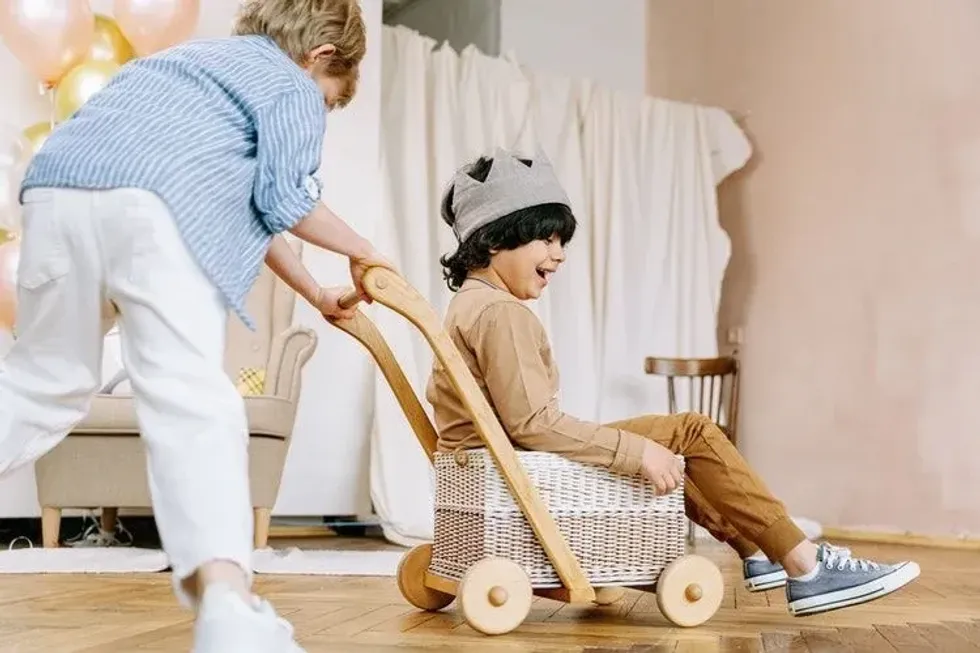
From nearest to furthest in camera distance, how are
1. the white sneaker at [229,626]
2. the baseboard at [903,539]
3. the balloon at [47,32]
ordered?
the white sneaker at [229,626], the balloon at [47,32], the baseboard at [903,539]

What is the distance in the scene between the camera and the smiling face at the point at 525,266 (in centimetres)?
210

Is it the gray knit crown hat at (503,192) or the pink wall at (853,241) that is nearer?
the gray knit crown hat at (503,192)

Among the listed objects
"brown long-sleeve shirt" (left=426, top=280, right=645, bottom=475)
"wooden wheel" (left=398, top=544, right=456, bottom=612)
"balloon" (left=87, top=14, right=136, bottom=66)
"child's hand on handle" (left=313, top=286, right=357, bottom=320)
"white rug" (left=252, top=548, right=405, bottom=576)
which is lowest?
"white rug" (left=252, top=548, right=405, bottom=576)

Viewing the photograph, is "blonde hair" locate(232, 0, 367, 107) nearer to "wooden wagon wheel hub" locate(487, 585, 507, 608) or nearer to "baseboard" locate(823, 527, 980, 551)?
"wooden wagon wheel hub" locate(487, 585, 507, 608)

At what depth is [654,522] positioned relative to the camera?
1997 millimetres

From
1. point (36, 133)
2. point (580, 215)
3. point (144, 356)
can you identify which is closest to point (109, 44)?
point (36, 133)

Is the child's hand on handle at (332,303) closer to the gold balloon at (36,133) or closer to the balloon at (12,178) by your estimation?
the balloon at (12,178)

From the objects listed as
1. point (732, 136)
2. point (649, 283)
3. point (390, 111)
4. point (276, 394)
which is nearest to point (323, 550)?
point (276, 394)

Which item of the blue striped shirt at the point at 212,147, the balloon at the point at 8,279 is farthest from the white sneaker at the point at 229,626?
the balloon at the point at 8,279

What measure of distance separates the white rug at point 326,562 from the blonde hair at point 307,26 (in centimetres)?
139

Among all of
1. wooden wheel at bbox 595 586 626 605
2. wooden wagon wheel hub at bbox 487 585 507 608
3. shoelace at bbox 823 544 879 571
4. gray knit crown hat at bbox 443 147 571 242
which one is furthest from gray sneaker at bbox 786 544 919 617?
gray knit crown hat at bbox 443 147 571 242

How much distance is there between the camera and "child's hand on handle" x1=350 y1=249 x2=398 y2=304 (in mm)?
1655

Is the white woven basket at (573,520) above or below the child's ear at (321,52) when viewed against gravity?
below

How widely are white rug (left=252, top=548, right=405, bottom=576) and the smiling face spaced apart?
841mm
